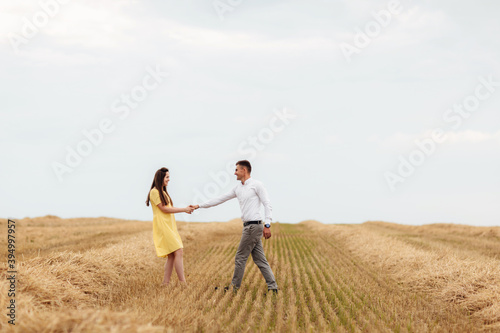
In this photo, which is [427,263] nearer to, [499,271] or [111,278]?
[499,271]

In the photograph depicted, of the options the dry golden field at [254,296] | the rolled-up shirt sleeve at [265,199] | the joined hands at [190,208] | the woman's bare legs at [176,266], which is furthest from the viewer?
the joined hands at [190,208]

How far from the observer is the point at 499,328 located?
21.5 ft

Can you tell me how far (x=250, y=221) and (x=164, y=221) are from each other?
65.8 inches

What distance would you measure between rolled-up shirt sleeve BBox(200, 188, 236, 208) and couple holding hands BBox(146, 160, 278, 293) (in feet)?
0.96

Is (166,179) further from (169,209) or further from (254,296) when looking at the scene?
(254,296)

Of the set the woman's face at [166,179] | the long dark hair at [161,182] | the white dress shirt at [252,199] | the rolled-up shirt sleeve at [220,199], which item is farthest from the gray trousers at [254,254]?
the woman's face at [166,179]

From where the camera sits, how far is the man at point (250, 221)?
326 inches

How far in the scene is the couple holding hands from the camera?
827 cm

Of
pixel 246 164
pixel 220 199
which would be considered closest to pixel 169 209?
pixel 220 199

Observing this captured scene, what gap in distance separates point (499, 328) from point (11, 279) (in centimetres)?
771

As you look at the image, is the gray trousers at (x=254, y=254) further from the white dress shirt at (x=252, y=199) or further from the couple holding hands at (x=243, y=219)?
the white dress shirt at (x=252, y=199)

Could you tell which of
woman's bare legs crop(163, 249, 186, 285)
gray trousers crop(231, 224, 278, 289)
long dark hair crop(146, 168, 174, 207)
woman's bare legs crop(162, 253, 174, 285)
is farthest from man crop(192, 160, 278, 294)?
long dark hair crop(146, 168, 174, 207)

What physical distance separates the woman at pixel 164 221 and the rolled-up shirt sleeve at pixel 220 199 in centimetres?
64

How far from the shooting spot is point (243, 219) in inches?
331
